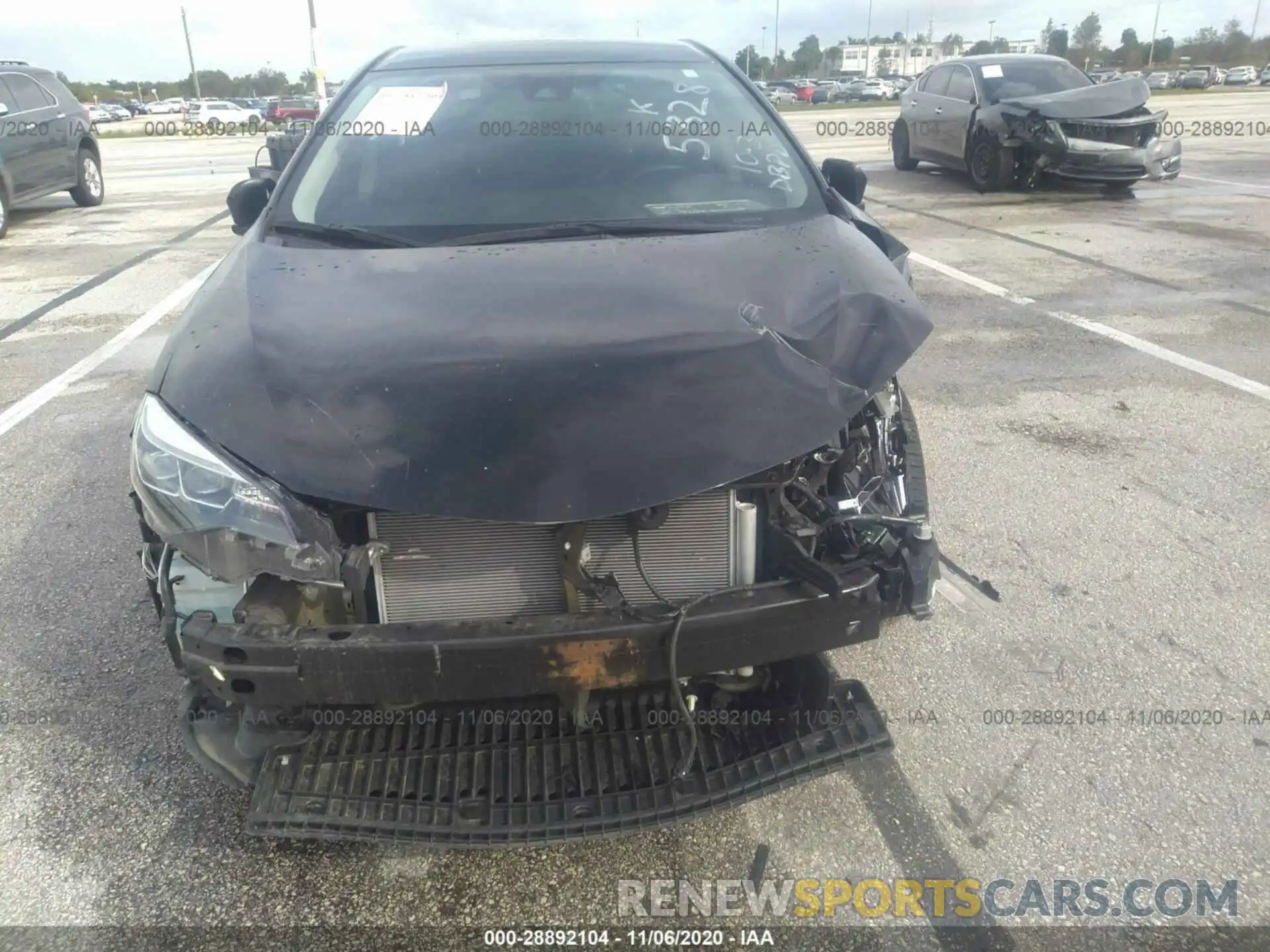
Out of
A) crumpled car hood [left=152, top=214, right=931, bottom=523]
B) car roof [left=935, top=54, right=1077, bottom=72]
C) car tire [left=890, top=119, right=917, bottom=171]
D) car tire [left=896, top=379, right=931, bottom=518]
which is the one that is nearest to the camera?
crumpled car hood [left=152, top=214, right=931, bottom=523]

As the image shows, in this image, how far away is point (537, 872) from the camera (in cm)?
215

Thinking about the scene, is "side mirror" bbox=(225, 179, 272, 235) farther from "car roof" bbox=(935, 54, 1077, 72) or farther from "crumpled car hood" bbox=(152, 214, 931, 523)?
"car roof" bbox=(935, 54, 1077, 72)

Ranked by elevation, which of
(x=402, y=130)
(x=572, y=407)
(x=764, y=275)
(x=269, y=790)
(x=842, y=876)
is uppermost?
(x=402, y=130)

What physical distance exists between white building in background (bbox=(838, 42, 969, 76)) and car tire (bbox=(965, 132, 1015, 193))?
91.6 metres

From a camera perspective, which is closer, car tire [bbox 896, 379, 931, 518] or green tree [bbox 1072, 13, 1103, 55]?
car tire [bbox 896, 379, 931, 518]

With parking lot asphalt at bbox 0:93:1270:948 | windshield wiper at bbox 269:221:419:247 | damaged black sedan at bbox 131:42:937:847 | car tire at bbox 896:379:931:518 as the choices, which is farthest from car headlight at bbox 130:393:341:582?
car tire at bbox 896:379:931:518

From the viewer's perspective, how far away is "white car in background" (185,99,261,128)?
3831 centimetres

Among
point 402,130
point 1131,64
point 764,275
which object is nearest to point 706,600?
point 764,275

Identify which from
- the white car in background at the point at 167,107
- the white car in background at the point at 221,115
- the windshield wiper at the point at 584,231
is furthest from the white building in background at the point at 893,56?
the windshield wiper at the point at 584,231

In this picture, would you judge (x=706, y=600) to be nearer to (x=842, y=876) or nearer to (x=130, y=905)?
(x=842, y=876)

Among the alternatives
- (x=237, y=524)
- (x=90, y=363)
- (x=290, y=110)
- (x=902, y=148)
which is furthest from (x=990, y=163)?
(x=290, y=110)

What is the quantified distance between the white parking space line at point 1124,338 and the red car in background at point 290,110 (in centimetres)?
2877

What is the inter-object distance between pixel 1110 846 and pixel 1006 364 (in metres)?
3.79

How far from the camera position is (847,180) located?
11.2 feet
